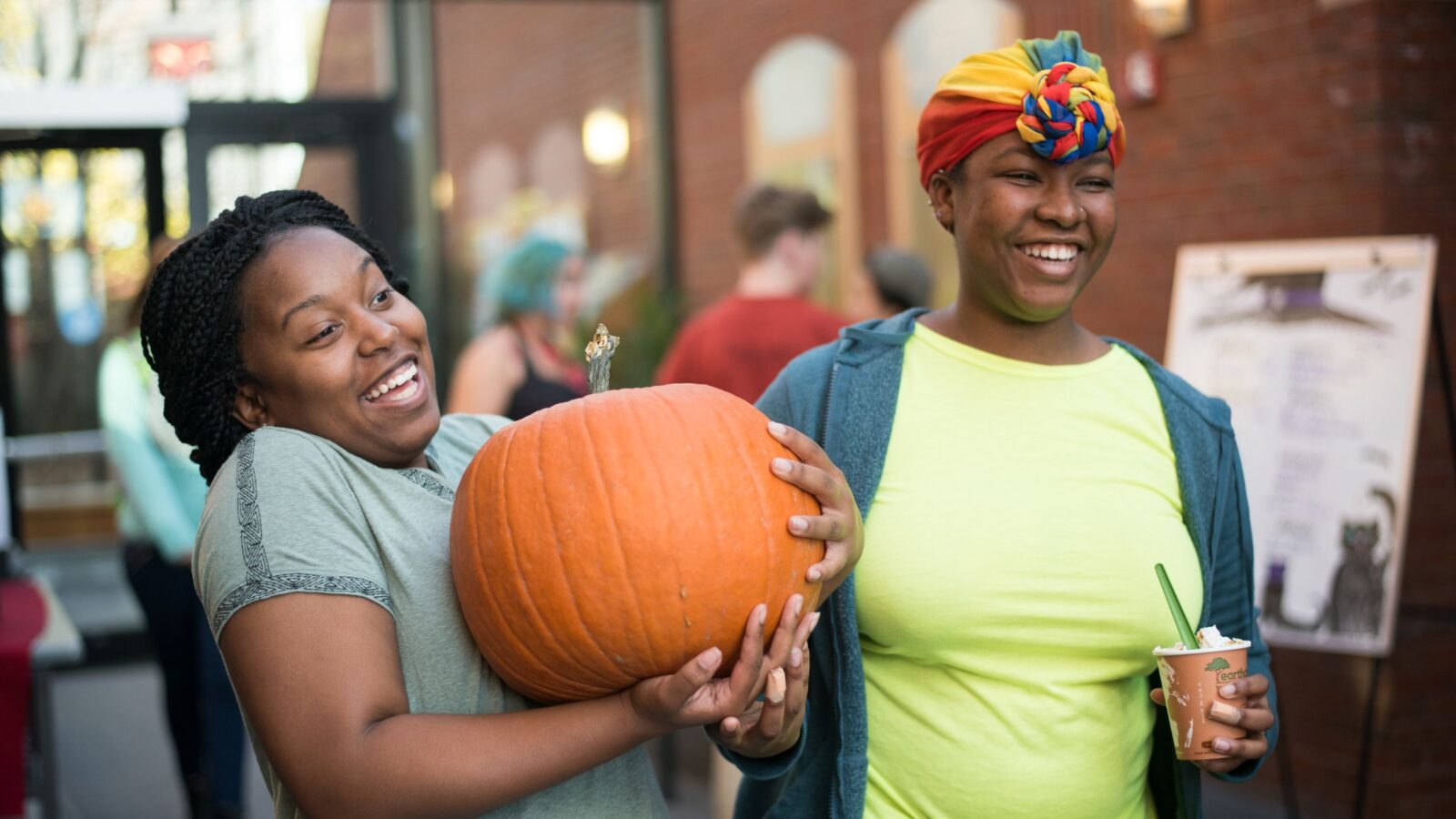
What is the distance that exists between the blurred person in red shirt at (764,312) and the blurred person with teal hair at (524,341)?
0.40 meters

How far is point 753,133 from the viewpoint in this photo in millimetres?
7879

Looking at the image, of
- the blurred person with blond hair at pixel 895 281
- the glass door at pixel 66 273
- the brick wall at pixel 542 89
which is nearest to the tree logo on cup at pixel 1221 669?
the blurred person with blond hair at pixel 895 281

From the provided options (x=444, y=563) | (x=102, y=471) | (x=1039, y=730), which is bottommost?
(x=102, y=471)

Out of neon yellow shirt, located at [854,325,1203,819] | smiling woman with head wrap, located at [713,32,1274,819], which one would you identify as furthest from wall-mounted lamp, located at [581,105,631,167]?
neon yellow shirt, located at [854,325,1203,819]

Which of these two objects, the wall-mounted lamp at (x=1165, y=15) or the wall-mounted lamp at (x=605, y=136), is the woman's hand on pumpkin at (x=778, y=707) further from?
the wall-mounted lamp at (x=605, y=136)

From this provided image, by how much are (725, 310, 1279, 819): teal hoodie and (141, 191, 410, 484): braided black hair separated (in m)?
0.77

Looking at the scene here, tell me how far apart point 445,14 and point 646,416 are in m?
7.87

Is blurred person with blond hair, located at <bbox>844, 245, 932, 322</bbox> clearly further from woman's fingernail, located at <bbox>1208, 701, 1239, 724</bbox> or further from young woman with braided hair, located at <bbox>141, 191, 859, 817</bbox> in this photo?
young woman with braided hair, located at <bbox>141, 191, 859, 817</bbox>

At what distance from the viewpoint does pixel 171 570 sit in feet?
15.3

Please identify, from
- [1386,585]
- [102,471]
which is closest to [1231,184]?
[1386,585]

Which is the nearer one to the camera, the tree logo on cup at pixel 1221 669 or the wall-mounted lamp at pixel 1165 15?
the tree logo on cup at pixel 1221 669

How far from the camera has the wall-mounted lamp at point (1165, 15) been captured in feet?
16.4

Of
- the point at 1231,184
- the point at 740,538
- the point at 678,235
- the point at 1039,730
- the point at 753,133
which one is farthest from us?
the point at 678,235

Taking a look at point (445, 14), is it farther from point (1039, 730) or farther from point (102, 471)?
point (1039, 730)
